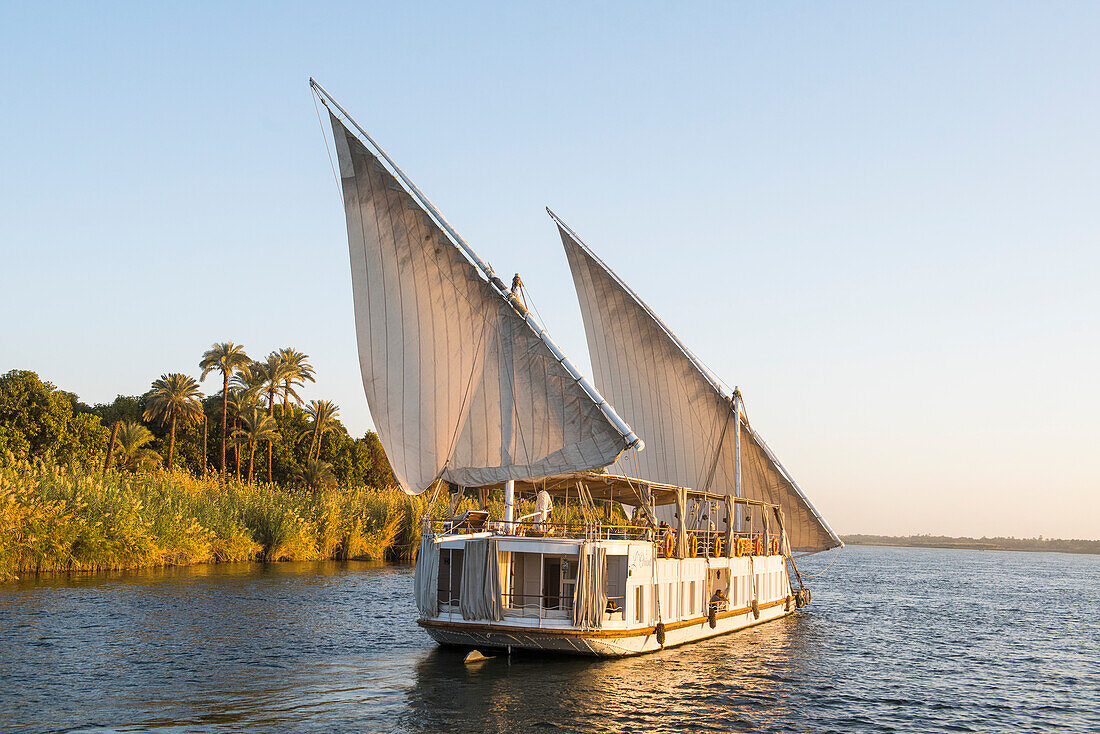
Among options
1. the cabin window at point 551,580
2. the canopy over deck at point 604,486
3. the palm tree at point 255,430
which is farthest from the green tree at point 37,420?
the cabin window at point 551,580

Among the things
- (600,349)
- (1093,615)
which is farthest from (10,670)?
(1093,615)

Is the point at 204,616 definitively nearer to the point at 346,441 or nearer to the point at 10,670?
the point at 10,670

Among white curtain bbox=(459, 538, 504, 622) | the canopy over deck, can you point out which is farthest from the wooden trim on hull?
the canopy over deck

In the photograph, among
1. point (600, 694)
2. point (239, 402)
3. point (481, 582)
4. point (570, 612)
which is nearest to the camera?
point (600, 694)

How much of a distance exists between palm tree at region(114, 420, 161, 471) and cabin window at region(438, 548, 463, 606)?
216ft

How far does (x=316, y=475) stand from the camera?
93875 mm

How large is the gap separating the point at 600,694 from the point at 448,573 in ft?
21.8

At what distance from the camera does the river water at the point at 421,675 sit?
74.2ft

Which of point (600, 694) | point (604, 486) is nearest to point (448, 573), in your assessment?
point (600, 694)

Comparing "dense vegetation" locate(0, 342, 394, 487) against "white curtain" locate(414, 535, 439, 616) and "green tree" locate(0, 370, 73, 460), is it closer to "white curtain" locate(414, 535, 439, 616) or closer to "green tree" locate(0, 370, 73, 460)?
"green tree" locate(0, 370, 73, 460)

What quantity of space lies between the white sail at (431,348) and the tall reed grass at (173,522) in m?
22.2

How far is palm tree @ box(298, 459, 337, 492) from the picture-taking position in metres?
94.0

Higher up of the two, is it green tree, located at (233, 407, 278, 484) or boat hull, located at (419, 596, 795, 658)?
green tree, located at (233, 407, 278, 484)

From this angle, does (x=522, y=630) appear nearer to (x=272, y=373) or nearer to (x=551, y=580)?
(x=551, y=580)
